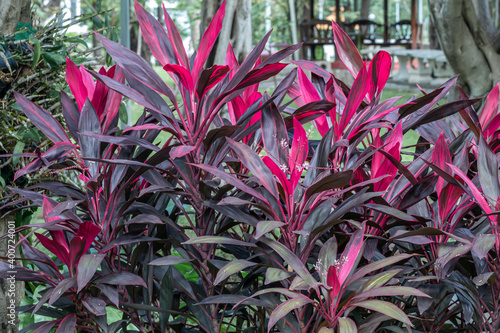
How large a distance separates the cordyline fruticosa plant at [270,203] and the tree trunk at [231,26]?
242 centimetres

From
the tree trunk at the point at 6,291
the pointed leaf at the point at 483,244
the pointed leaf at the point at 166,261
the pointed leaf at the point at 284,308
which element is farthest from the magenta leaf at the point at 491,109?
the tree trunk at the point at 6,291

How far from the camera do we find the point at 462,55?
→ 335cm

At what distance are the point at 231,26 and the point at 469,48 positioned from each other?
157 centimetres

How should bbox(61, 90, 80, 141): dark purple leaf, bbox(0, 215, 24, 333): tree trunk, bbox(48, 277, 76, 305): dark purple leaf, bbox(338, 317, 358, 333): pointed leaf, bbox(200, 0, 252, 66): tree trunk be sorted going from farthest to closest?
bbox(200, 0, 252, 66): tree trunk → bbox(0, 215, 24, 333): tree trunk → bbox(61, 90, 80, 141): dark purple leaf → bbox(48, 277, 76, 305): dark purple leaf → bbox(338, 317, 358, 333): pointed leaf

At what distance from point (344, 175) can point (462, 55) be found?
2.92 m

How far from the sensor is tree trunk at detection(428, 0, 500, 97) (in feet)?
10.8

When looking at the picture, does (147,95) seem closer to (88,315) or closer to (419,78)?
(88,315)

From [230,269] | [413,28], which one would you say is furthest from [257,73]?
[413,28]

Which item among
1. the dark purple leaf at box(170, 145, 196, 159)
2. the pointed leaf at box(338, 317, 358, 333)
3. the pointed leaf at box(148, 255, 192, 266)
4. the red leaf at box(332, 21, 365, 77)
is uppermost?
the red leaf at box(332, 21, 365, 77)

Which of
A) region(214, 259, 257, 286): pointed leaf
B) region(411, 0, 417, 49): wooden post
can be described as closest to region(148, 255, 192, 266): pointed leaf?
region(214, 259, 257, 286): pointed leaf

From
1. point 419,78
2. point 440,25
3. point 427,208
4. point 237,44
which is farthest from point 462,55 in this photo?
point 419,78

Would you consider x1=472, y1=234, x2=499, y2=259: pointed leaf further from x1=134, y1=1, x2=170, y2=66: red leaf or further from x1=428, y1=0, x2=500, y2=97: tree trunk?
x1=428, y1=0, x2=500, y2=97: tree trunk

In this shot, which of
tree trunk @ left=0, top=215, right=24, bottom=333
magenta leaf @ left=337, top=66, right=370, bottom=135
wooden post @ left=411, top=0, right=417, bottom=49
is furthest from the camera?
wooden post @ left=411, top=0, right=417, bottom=49

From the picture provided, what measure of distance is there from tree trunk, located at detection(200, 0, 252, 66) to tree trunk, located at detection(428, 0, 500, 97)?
1237 millimetres
